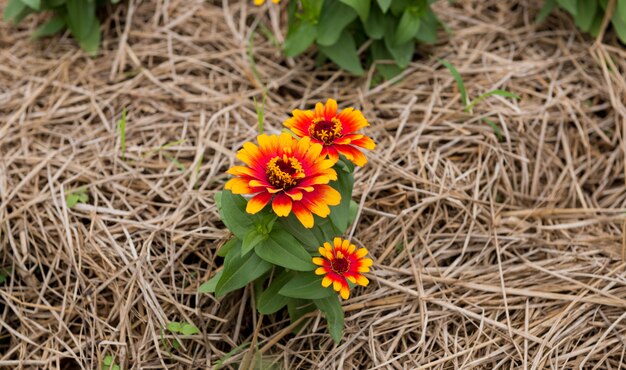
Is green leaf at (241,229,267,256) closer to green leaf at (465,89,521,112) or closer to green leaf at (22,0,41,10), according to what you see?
green leaf at (465,89,521,112)

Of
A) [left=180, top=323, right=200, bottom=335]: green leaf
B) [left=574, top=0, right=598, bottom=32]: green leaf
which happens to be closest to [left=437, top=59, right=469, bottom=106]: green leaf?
[left=574, top=0, right=598, bottom=32]: green leaf

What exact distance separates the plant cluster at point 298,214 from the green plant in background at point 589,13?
1.43 meters

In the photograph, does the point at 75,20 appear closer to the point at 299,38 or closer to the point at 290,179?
the point at 299,38

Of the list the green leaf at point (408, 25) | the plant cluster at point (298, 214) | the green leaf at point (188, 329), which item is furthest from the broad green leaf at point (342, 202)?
the green leaf at point (408, 25)

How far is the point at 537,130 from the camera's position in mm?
2633

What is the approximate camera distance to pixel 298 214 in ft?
5.61

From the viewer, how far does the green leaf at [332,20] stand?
261cm

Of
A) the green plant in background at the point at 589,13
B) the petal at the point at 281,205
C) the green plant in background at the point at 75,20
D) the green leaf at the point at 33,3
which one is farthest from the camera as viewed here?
the green plant in background at the point at 75,20

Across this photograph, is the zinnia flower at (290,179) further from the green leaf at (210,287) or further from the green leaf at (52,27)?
the green leaf at (52,27)

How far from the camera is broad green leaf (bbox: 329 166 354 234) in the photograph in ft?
6.26

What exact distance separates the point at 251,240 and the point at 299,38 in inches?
45.7

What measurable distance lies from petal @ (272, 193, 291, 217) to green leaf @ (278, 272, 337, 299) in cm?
27

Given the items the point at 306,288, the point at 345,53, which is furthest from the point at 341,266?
the point at 345,53

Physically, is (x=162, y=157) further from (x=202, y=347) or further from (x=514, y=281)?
(x=514, y=281)
